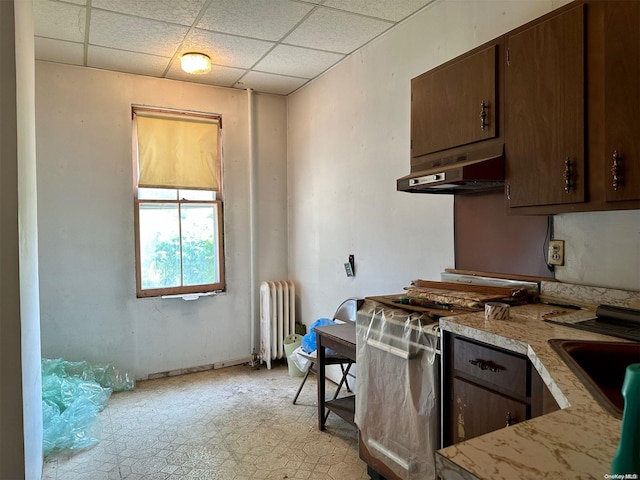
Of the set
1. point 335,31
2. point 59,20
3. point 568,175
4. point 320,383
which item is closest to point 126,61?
point 59,20

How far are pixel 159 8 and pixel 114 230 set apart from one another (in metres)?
1.93

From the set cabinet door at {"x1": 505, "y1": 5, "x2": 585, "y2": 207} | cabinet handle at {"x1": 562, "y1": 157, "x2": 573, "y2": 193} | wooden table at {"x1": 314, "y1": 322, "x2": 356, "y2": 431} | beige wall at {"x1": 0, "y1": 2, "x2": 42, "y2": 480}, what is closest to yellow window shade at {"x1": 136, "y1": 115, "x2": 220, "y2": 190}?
wooden table at {"x1": 314, "y1": 322, "x2": 356, "y2": 431}

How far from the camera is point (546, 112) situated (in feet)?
5.64

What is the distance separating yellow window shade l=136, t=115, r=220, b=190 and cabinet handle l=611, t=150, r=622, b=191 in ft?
11.0

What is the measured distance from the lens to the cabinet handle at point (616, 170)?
4.81ft

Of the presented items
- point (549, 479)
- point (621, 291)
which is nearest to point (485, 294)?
point (621, 291)

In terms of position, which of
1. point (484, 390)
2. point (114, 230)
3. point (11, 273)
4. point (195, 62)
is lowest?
point (484, 390)

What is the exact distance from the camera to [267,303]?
13.6ft

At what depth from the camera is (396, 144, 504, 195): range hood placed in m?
1.91

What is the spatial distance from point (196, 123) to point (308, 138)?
3.52ft

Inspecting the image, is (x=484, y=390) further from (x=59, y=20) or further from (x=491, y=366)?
(x=59, y=20)

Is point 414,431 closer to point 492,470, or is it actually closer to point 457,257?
point 457,257

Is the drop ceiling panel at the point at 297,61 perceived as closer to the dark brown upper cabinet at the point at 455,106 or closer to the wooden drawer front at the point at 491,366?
the dark brown upper cabinet at the point at 455,106

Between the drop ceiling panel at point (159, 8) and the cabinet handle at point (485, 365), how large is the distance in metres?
2.45
